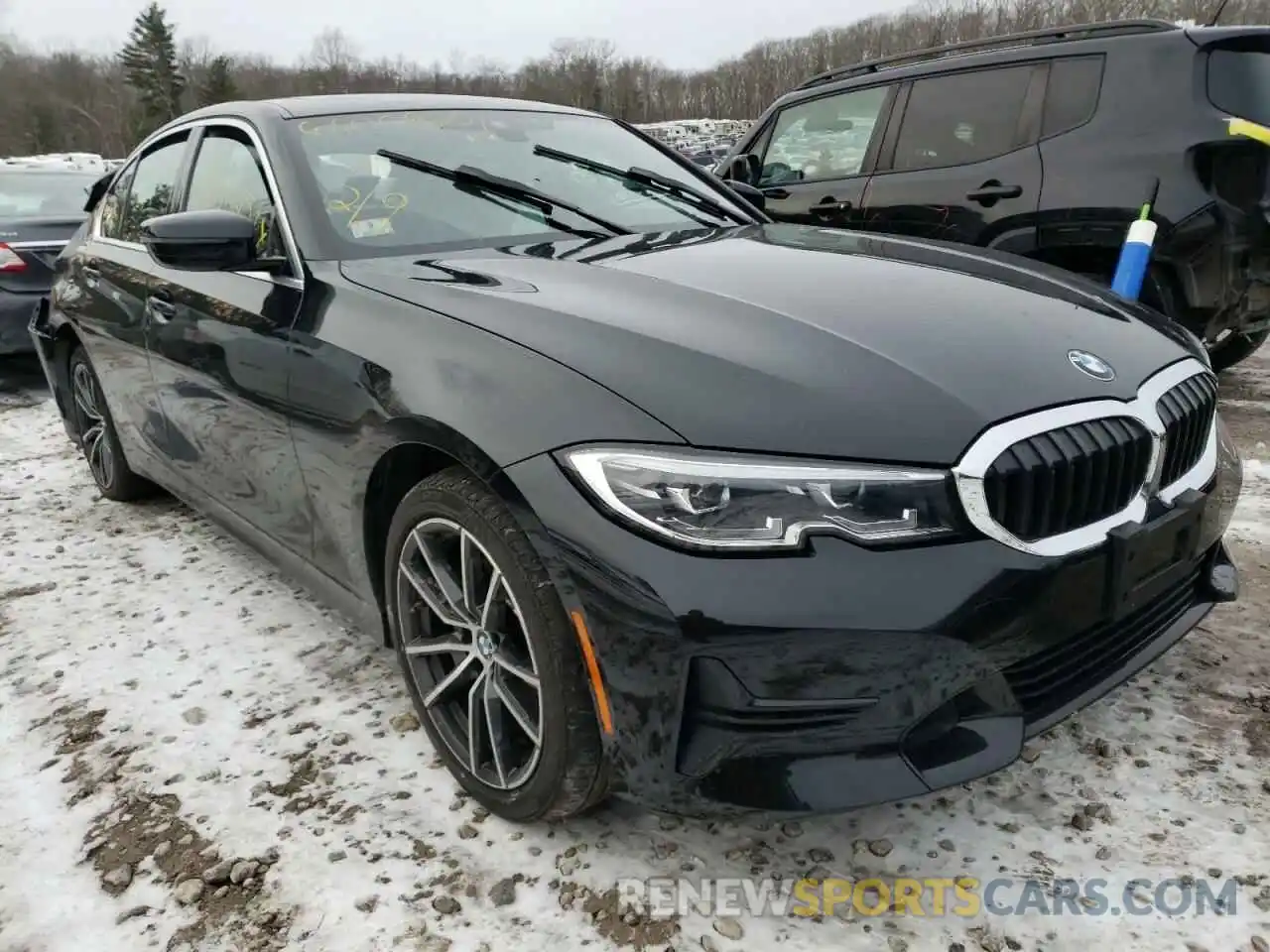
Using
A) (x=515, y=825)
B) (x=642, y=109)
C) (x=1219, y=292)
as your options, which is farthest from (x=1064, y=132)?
(x=642, y=109)

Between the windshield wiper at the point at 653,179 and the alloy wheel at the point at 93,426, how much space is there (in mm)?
2271

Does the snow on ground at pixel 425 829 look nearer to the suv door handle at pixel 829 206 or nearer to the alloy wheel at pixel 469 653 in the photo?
the alloy wheel at pixel 469 653

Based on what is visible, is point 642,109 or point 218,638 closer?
point 218,638

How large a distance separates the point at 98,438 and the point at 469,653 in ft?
9.72

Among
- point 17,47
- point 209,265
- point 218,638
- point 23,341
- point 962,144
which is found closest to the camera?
point 209,265

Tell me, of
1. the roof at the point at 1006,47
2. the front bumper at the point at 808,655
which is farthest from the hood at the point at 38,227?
the front bumper at the point at 808,655

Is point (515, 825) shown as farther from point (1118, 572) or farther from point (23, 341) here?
point (23, 341)

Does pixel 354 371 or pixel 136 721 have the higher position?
pixel 354 371

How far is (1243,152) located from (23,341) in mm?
7231

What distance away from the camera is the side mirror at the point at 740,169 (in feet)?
17.5

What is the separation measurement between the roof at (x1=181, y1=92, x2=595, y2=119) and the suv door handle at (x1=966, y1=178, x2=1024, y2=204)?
8.02ft

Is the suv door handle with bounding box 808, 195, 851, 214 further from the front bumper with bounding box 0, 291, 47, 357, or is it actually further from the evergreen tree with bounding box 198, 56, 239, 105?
the evergreen tree with bounding box 198, 56, 239, 105

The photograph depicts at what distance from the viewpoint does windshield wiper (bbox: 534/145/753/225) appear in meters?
2.99

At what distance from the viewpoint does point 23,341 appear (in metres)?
6.49
